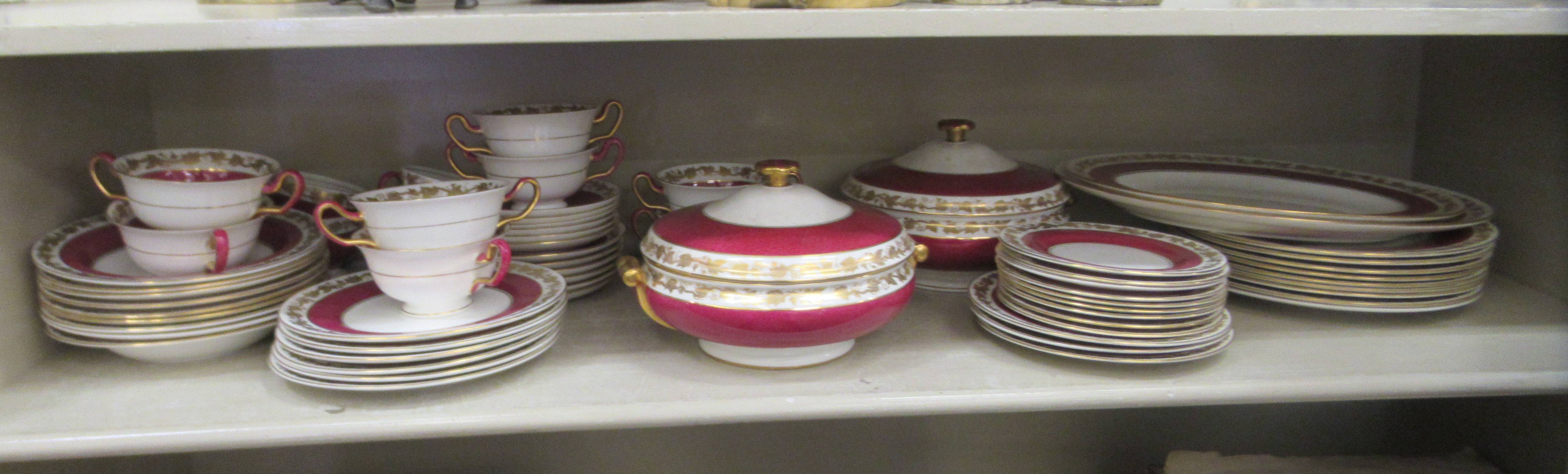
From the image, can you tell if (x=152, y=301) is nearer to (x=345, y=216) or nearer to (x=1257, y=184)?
(x=345, y=216)

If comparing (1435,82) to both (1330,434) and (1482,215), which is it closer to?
(1482,215)

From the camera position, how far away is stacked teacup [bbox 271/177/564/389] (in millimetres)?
805

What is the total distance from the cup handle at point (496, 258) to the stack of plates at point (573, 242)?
0.39 feet

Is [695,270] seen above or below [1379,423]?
above

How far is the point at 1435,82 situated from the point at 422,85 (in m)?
1.24

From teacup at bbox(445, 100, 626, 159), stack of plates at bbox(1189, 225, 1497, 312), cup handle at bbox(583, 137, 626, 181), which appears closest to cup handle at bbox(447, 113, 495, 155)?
teacup at bbox(445, 100, 626, 159)

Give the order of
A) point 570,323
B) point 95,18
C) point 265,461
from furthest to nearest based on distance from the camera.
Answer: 1. point 265,461
2. point 570,323
3. point 95,18

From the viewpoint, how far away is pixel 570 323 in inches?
39.2

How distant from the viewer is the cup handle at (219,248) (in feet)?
2.84

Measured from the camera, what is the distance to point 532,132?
3.17ft

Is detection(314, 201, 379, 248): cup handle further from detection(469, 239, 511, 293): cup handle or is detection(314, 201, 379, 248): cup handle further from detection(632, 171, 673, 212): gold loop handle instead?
detection(632, 171, 673, 212): gold loop handle

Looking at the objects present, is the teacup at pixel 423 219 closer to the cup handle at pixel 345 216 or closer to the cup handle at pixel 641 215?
the cup handle at pixel 345 216

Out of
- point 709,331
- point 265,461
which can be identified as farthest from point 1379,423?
point 265,461

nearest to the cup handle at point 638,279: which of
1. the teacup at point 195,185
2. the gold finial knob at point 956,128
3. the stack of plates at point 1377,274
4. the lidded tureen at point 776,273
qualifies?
the lidded tureen at point 776,273
